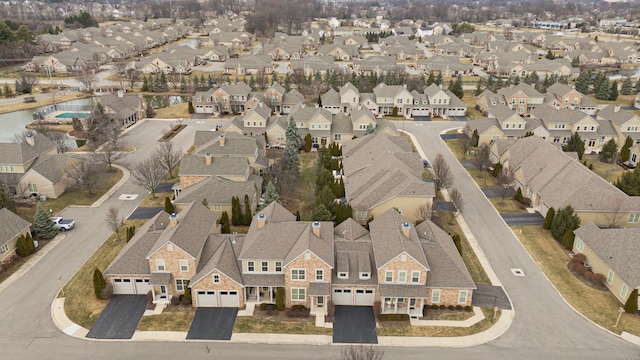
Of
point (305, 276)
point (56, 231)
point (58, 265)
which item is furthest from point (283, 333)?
point (56, 231)

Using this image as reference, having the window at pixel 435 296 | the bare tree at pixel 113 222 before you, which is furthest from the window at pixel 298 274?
the bare tree at pixel 113 222

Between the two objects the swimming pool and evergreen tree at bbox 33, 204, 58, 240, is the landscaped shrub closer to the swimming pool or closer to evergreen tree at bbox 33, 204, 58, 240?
evergreen tree at bbox 33, 204, 58, 240

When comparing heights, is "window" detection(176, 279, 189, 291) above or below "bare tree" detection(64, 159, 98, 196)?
below

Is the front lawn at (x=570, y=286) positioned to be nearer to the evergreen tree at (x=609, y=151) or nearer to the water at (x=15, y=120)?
the evergreen tree at (x=609, y=151)

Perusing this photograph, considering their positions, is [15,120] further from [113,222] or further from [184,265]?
[184,265]

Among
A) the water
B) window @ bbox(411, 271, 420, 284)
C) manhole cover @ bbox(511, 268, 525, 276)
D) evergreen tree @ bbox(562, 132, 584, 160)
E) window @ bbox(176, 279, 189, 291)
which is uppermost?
evergreen tree @ bbox(562, 132, 584, 160)

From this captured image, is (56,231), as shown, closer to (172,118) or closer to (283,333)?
(283,333)

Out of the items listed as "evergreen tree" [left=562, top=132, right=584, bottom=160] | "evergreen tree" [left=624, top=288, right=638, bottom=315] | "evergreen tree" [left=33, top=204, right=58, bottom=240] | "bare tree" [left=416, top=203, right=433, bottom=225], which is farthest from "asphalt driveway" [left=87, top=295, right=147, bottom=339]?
"evergreen tree" [left=562, top=132, right=584, bottom=160]
